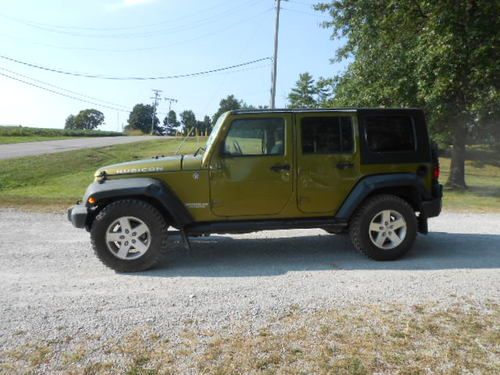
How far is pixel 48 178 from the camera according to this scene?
16297 mm

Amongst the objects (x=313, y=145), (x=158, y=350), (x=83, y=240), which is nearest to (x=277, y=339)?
(x=158, y=350)

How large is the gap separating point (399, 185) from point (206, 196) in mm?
2364

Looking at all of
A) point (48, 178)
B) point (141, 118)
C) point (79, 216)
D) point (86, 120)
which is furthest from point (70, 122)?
point (79, 216)

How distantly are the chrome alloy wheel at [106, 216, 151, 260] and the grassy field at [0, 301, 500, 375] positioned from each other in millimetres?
1641

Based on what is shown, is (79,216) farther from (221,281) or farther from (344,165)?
(344,165)

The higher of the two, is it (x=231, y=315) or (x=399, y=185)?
(x=399, y=185)

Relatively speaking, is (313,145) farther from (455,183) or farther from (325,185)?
(455,183)

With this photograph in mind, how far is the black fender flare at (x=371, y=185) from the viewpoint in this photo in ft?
17.5

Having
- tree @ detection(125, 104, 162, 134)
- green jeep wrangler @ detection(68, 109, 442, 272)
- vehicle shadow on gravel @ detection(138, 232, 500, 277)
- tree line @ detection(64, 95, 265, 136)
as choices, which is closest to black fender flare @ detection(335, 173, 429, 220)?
green jeep wrangler @ detection(68, 109, 442, 272)

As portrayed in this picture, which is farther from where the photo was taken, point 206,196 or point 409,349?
point 206,196

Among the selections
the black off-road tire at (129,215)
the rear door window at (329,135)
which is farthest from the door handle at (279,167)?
the black off-road tire at (129,215)

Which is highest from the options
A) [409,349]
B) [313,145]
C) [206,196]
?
[313,145]

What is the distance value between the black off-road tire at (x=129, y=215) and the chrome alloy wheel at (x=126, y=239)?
39 millimetres

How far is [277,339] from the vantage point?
3.29m
